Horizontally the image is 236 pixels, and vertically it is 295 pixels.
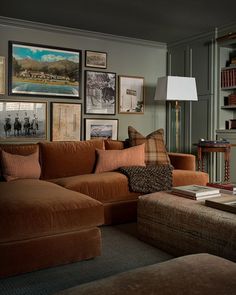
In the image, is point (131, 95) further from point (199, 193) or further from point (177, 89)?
point (199, 193)

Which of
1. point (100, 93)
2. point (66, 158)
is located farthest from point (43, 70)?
point (66, 158)

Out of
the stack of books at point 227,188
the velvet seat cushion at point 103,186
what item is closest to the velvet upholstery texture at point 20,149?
the velvet seat cushion at point 103,186

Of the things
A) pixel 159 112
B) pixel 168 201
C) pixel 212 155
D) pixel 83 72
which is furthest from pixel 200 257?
pixel 159 112

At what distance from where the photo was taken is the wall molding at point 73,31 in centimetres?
447

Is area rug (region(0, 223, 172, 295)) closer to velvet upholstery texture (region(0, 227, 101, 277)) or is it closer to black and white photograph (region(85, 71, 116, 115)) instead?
velvet upholstery texture (region(0, 227, 101, 277))

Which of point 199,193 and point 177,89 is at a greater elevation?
point 177,89

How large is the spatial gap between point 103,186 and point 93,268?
1.06 metres

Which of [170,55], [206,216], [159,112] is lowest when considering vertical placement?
[206,216]

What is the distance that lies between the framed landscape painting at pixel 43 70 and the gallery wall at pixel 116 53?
0.07 m

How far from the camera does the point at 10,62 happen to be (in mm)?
4492

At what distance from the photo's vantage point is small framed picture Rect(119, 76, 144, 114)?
17.5 feet

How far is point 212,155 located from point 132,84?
1.64 meters

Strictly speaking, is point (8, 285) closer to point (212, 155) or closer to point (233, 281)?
point (233, 281)

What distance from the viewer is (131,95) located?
543 centimetres
